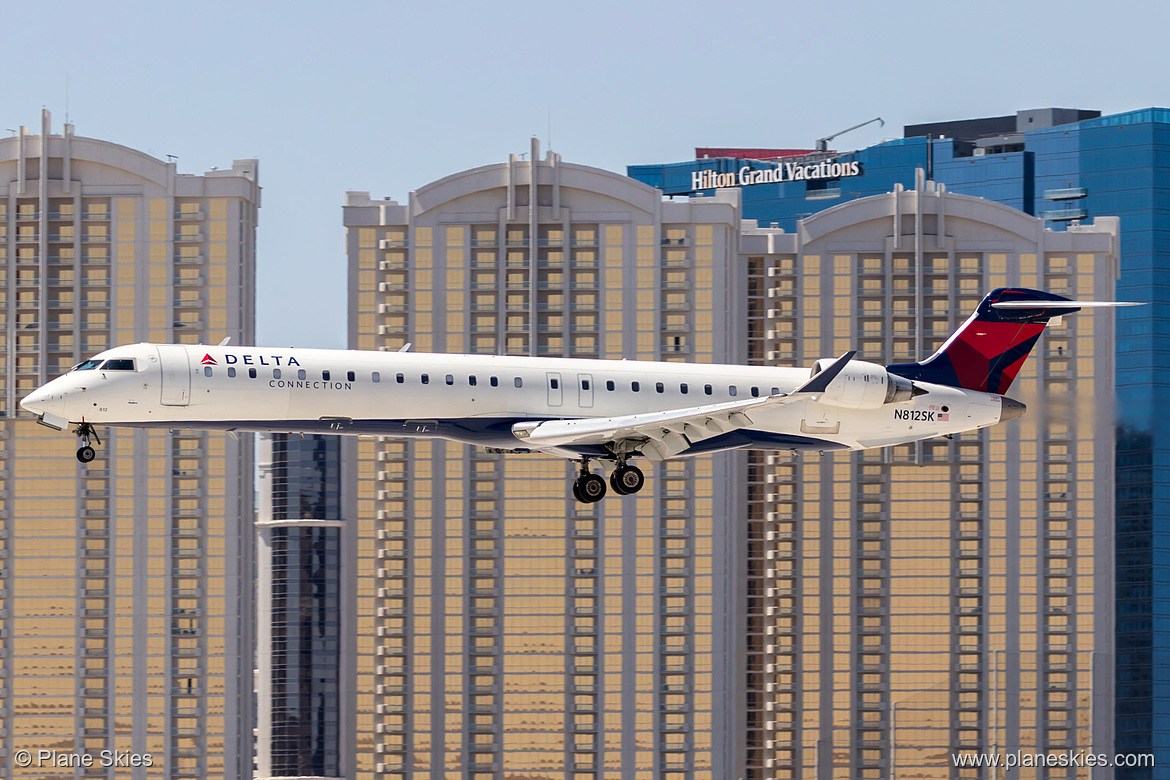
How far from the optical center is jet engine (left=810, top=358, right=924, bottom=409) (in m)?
61.1

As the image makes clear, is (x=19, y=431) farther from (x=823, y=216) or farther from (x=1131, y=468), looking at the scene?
(x=1131, y=468)

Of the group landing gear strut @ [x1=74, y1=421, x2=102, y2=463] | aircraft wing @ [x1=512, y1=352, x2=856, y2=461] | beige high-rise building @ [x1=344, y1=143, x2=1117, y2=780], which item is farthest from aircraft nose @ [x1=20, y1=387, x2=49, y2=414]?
beige high-rise building @ [x1=344, y1=143, x2=1117, y2=780]

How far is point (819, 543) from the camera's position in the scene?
135375 mm

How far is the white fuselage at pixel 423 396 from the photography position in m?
55.9

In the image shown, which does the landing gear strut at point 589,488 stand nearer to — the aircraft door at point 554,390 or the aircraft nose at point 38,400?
the aircraft door at point 554,390

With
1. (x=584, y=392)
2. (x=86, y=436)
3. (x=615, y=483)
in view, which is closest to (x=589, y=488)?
(x=615, y=483)

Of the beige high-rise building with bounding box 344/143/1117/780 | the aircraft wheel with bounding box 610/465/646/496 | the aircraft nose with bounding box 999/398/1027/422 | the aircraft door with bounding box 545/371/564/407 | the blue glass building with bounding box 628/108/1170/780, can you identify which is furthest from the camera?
the blue glass building with bounding box 628/108/1170/780

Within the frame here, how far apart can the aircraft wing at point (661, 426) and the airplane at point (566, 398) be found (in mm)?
58

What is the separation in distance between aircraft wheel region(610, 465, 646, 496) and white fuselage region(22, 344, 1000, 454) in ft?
6.66

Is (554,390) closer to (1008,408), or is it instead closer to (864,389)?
(864,389)

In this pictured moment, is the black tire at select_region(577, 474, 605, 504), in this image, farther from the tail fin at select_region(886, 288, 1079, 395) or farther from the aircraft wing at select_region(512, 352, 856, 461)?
the tail fin at select_region(886, 288, 1079, 395)

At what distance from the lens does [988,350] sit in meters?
65.6

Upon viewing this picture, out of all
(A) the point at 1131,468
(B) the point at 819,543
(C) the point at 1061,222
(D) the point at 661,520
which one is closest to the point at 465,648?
(D) the point at 661,520

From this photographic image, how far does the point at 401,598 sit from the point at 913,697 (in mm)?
34192
